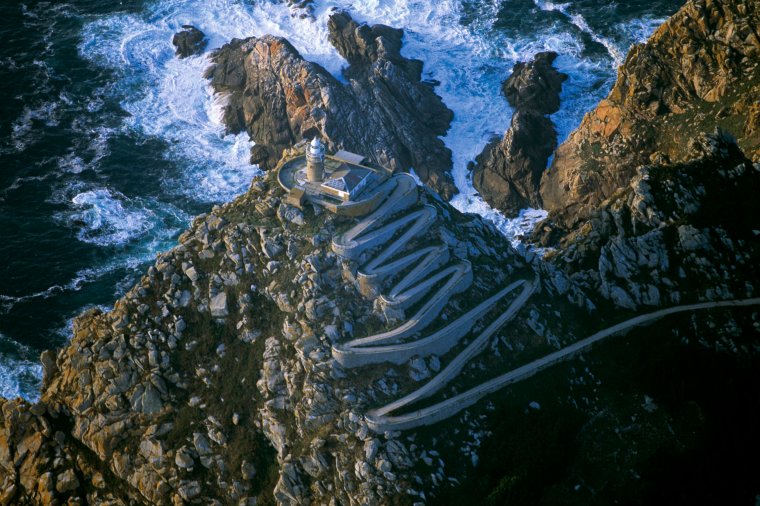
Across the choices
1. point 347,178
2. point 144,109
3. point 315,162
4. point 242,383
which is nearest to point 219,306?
point 242,383

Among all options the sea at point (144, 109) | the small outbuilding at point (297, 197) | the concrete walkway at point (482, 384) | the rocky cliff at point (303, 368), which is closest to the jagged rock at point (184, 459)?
the rocky cliff at point (303, 368)

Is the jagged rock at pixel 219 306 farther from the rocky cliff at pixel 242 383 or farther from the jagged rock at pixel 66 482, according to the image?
the jagged rock at pixel 66 482

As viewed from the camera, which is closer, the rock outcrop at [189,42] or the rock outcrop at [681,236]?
the rock outcrop at [681,236]

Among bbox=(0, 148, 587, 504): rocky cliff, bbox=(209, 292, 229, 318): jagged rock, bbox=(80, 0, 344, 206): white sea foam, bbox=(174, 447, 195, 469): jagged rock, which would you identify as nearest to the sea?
bbox=(80, 0, 344, 206): white sea foam

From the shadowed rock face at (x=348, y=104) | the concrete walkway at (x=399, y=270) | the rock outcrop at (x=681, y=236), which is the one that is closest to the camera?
the concrete walkway at (x=399, y=270)

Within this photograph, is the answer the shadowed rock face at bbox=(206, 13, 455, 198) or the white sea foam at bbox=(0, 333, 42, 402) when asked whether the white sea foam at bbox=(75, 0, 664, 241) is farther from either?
the white sea foam at bbox=(0, 333, 42, 402)

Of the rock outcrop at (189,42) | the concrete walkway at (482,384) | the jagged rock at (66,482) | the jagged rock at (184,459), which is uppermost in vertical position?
the concrete walkway at (482,384)

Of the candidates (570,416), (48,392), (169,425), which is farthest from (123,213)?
(570,416)

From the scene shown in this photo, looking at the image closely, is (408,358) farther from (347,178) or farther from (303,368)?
(347,178)
